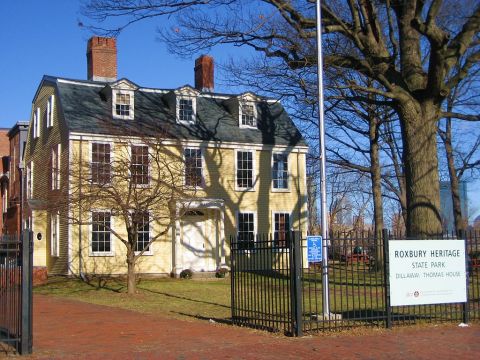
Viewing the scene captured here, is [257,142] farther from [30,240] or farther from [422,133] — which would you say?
[30,240]

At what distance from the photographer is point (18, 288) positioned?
9.55 m

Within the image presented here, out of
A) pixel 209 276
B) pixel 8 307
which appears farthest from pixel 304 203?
pixel 8 307

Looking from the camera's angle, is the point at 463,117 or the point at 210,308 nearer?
the point at 210,308

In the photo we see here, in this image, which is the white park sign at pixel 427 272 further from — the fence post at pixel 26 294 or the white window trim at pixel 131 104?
the white window trim at pixel 131 104

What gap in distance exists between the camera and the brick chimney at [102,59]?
29.4 m

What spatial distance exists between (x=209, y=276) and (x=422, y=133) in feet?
40.8

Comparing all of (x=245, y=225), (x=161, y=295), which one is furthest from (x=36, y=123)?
Answer: (x=161, y=295)

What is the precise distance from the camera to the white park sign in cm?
1204

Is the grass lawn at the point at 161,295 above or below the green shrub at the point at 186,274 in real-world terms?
below

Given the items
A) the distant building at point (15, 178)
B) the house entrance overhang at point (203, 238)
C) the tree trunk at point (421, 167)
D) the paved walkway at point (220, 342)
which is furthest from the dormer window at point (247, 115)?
the paved walkway at point (220, 342)

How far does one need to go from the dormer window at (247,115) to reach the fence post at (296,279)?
18.5m

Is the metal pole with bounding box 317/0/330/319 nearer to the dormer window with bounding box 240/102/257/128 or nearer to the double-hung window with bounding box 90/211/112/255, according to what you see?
the double-hung window with bounding box 90/211/112/255

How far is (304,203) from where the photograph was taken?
29.8 meters

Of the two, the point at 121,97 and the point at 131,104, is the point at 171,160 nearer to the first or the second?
the point at 131,104
